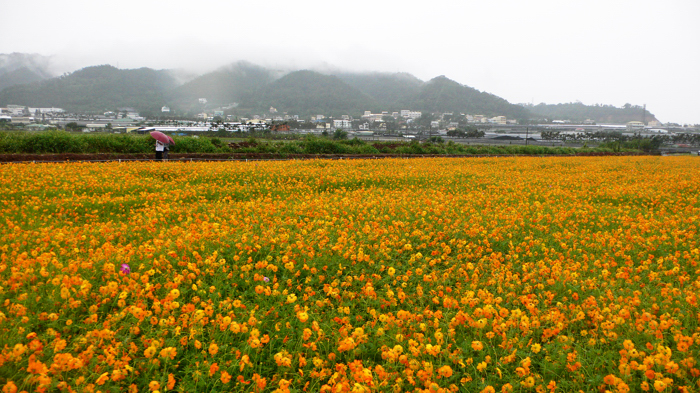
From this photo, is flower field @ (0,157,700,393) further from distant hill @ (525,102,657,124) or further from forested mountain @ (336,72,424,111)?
distant hill @ (525,102,657,124)

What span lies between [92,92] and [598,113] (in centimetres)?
14889

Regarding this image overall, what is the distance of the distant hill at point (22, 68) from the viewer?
130100mm

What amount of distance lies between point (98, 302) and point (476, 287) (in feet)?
10.8

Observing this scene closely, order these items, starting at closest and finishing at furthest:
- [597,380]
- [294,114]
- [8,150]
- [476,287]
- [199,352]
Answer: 1. [597,380]
2. [199,352]
3. [476,287]
4. [8,150]
5. [294,114]

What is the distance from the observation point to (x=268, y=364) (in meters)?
2.53

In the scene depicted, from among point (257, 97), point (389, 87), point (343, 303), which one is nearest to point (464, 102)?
point (389, 87)

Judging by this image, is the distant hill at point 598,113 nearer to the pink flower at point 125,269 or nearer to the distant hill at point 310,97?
the distant hill at point 310,97

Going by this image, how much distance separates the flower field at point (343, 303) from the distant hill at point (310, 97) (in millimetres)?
91126

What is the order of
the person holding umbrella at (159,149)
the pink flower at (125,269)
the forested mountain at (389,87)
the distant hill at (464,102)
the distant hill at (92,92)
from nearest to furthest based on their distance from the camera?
1. the pink flower at (125,269)
2. the person holding umbrella at (159,149)
3. the distant hill at (92,92)
4. the distant hill at (464,102)
5. the forested mountain at (389,87)

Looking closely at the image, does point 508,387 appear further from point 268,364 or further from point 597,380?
point 268,364

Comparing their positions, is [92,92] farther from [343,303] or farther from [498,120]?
[343,303]

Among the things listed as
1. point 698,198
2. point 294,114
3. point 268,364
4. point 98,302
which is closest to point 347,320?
point 268,364

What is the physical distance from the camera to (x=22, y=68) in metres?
145

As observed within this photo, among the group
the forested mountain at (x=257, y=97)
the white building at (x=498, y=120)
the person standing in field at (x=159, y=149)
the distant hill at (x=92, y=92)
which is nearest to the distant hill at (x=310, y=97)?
the forested mountain at (x=257, y=97)
